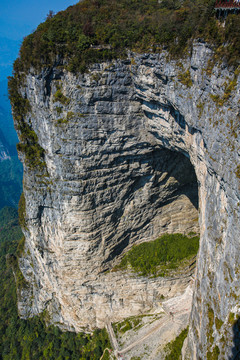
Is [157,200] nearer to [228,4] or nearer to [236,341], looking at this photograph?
[236,341]

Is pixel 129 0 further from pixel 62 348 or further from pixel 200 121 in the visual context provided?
pixel 62 348

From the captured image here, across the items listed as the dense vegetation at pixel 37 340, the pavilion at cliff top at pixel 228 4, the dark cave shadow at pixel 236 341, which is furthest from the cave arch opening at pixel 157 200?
the dark cave shadow at pixel 236 341

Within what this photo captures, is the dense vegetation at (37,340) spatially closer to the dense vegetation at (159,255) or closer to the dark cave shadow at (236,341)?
the dense vegetation at (159,255)

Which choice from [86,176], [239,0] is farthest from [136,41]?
[86,176]

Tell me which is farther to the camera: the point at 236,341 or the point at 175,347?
the point at 175,347

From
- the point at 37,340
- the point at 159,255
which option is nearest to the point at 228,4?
the point at 159,255

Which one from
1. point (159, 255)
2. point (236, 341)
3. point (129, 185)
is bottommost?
point (236, 341)
